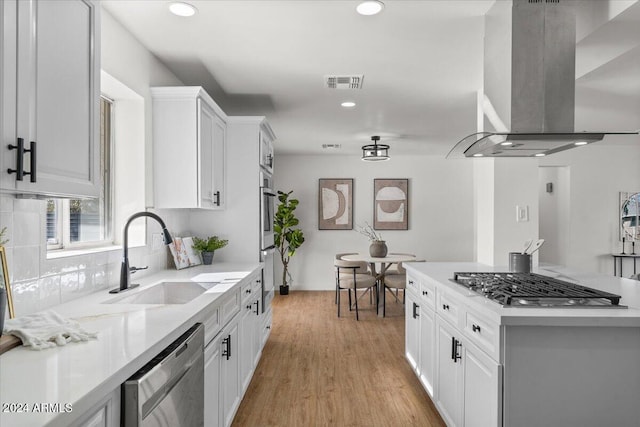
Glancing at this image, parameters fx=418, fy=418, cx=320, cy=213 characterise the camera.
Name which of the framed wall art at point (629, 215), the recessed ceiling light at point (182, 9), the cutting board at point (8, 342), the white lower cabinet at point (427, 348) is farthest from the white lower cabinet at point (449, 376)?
the framed wall art at point (629, 215)

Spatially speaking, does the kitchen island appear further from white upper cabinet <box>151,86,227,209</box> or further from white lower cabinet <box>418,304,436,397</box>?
white upper cabinet <box>151,86,227,209</box>

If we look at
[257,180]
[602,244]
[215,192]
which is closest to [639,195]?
[602,244]

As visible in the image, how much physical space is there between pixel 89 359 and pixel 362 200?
6.63 metres

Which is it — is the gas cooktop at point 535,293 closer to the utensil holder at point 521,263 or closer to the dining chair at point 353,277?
the utensil holder at point 521,263

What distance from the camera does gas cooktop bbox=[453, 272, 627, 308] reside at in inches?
68.6

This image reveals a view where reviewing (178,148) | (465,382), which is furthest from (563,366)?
(178,148)

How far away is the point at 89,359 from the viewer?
1135 mm

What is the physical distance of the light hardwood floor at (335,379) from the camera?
2.77 m

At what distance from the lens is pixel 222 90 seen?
12.5 feet

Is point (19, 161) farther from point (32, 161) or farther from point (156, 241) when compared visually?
point (156, 241)

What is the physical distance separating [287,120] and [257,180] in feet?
4.55

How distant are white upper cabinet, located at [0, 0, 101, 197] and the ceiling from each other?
3.01 ft

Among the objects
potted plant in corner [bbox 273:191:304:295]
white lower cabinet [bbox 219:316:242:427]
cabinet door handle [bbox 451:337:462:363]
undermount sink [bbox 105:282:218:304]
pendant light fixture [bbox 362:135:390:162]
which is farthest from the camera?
potted plant in corner [bbox 273:191:304:295]

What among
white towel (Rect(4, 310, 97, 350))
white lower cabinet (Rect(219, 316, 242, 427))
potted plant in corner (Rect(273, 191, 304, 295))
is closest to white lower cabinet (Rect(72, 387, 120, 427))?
white towel (Rect(4, 310, 97, 350))
